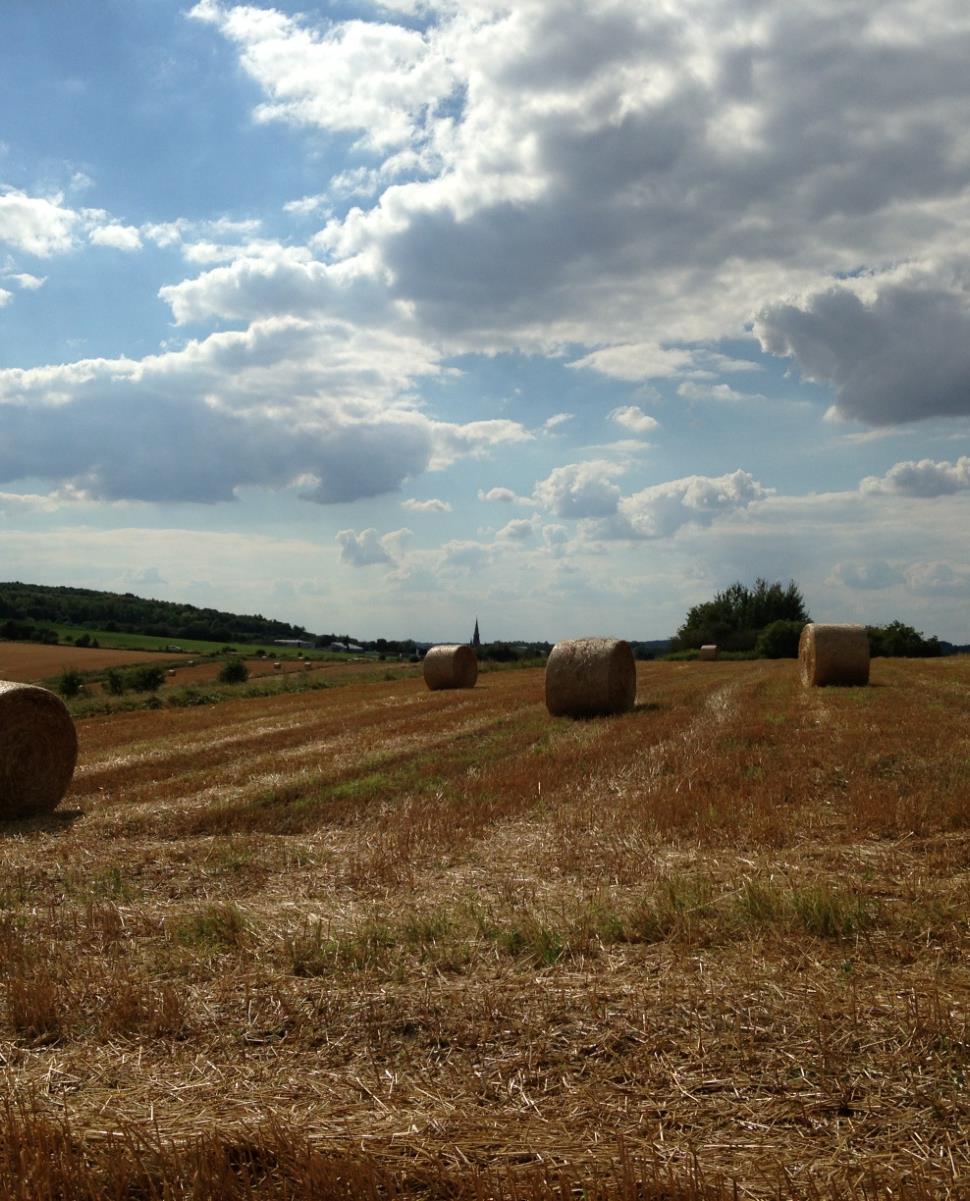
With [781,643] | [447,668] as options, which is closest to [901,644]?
[781,643]

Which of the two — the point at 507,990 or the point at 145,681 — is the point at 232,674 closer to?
the point at 145,681

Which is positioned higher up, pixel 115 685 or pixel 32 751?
pixel 32 751

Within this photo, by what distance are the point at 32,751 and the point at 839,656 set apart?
58.1 feet

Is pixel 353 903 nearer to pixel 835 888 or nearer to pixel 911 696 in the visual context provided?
→ pixel 835 888

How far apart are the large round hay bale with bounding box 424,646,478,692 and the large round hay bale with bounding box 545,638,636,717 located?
36.1 ft

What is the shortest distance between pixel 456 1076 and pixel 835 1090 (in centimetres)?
137

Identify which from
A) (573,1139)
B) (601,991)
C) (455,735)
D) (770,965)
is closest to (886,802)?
(770,965)

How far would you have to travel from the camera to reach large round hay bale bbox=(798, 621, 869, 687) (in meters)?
23.3

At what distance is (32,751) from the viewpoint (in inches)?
452

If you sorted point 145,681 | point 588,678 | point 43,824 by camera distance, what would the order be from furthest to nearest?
point 145,681
point 588,678
point 43,824

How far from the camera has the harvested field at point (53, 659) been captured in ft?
134

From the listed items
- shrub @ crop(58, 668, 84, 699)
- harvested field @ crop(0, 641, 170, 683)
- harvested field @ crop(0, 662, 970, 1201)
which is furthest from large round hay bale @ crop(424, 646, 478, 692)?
harvested field @ crop(0, 662, 970, 1201)

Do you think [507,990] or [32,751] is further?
Answer: [32,751]

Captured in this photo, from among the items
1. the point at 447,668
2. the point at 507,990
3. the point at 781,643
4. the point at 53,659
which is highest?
the point at 781,643
